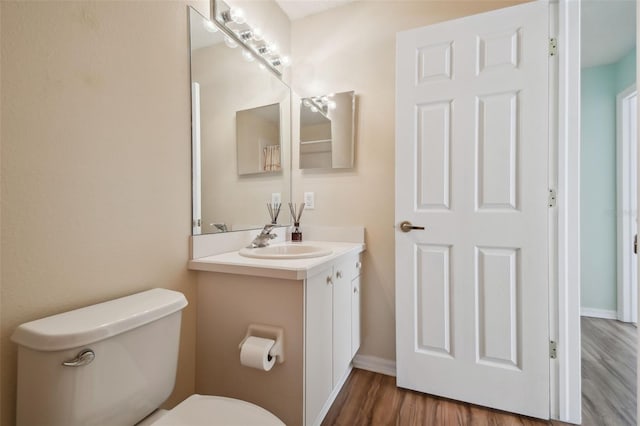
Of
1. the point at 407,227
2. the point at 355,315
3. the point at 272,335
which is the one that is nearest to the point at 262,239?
the point at 272,335

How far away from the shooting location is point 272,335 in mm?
1119

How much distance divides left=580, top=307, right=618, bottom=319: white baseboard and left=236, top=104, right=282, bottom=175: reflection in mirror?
3.38 meters

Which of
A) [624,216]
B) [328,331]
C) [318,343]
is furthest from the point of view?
[624,216]

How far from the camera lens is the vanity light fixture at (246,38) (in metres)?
1.42

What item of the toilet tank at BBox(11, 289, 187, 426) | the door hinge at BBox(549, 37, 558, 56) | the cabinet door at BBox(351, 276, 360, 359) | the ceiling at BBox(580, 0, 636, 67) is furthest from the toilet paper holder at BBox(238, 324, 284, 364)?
the ceiling at BBox(580, 0, 636, 67)

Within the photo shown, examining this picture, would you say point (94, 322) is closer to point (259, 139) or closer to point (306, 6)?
point (259, 139)

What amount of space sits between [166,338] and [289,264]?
49 cm

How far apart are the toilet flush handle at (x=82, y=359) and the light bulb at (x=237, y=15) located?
158cm

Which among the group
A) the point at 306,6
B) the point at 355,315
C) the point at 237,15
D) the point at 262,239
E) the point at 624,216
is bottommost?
the point at 355,315

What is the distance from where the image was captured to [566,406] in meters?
1.34

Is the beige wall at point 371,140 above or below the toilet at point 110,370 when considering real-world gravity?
above

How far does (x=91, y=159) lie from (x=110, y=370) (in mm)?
638

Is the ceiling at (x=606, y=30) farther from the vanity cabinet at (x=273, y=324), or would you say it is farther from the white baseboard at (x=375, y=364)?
the white baseboard at (x=375, y=364)

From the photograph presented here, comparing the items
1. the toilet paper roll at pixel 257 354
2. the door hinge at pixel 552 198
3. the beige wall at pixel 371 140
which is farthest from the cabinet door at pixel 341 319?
the door hinge at pixel 552 198
